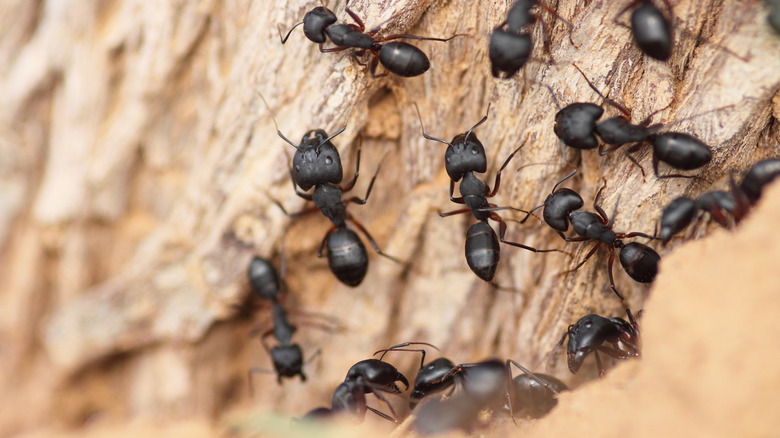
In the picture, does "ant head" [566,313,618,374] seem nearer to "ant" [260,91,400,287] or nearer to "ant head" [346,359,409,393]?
"ant head" [346,359,409,393]

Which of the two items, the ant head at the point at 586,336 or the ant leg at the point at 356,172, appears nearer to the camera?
the ant head at the point at 586,336

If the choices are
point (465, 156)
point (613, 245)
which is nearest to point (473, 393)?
point (613, 245)

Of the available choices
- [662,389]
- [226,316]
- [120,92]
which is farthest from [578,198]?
[120,92]

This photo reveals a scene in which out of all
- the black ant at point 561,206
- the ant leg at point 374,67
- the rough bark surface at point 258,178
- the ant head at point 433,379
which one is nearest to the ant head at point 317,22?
the rough bark surface at point 258,178

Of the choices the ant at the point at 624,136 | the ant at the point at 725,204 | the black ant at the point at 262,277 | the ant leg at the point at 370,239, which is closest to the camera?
the ant at the point at 725,204

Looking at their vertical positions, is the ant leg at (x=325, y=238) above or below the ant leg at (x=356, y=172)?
below

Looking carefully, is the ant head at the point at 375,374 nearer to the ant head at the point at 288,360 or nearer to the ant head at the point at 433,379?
the ant head at the point at 433,379

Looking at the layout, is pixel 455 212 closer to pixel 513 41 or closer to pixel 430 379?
pixel 430 379

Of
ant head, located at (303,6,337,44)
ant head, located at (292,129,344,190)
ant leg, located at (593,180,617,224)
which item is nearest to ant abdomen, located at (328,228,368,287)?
ant head, located at (292,129,344,190)

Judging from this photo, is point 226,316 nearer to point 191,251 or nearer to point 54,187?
point 191,251
